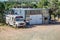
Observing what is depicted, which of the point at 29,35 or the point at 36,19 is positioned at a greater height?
the point at 36,19

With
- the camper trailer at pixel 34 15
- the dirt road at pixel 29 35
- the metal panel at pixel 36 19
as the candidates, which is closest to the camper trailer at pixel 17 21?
the dirt road at pixel 29 35

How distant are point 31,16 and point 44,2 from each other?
50.8 feet

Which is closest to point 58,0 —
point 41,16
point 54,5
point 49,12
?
point 54,5

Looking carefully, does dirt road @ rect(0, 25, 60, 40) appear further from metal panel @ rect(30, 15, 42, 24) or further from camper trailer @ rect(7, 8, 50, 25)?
metal panel @ rect(30, 15, 42, 24)

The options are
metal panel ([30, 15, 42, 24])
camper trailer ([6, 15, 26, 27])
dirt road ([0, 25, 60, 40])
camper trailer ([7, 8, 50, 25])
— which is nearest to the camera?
dirt road ([0, 25, 60, 40])

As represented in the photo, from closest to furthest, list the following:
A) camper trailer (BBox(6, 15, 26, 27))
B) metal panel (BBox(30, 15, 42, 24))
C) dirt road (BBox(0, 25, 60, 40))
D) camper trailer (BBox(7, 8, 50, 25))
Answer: dirt road (BBox(0, 25, 60, 40))
camper trailer (BBox(6, 15, 26, 27))
camper trailer (BBox(7, 8, 50, 25))
metal panel (BBox(30, 15, 42, 24))

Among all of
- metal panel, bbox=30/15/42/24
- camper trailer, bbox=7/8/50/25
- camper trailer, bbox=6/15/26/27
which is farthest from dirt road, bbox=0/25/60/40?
metal panel, bbox=30/15/42/24

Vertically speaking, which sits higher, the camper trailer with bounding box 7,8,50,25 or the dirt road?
the camper trailer with bounding box 7,8,50,25

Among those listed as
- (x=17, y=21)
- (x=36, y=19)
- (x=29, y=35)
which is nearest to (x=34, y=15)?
(x=36, y=19)

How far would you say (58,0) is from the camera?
48438 mm

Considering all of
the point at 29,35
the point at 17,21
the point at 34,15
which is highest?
the point at 34,15

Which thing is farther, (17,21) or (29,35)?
(17,21)

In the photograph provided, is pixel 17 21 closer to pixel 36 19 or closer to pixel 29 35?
pixel 36 19

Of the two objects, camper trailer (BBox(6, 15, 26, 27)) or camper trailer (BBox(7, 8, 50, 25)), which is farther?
camper trailer (BBox(7, 8, 50, 25))
